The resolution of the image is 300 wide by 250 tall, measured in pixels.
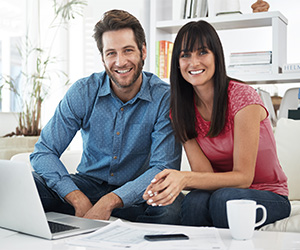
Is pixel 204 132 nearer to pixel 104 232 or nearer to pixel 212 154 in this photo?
pixel 212 154

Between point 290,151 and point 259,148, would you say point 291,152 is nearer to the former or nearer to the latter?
point 290,151

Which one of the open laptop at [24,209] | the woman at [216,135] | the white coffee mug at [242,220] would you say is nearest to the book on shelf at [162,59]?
the woman at [216,135]

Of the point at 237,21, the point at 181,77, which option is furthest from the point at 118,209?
the point at 237,21

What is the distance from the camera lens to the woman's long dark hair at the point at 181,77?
5.39 ft

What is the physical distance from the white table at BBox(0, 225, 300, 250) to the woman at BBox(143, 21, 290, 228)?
0.33 meters

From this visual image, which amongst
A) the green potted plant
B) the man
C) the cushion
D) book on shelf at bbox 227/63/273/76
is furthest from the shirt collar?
the green potted plant

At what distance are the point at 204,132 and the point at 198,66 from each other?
252mm

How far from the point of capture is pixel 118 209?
1.74 metres

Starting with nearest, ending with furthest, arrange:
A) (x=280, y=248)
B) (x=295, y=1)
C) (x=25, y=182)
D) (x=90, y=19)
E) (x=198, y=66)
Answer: (x=280, y=248) < (x=25, y=182) < (x=198, y=66) < (x=295, y=1) < (x=90, y=19)

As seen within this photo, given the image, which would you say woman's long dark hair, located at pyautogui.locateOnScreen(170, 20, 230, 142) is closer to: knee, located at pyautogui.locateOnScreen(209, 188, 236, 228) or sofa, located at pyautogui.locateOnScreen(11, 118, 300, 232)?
knee, located at pyautogui.locateOnScreen(209, 188, 236, 228)

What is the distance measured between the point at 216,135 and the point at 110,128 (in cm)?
47

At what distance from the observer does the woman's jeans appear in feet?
4.80

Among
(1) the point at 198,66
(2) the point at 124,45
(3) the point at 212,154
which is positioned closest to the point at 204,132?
(3) the point at 212,154

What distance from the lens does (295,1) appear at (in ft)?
10.7
